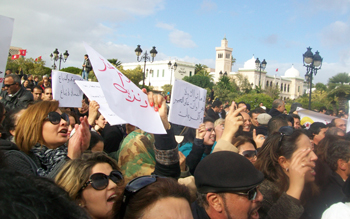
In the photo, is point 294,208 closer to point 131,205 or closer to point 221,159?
point 221,159

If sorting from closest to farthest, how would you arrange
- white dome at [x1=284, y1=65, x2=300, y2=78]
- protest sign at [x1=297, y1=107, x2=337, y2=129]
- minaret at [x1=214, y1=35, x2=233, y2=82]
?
protest sign at [x1=297, y1=107, x2=337, y2=129], minaret at [x1=214, y1=35, x2=233, y2=82], white dome at [x1=284, y1=65, x2=300, y2=78]

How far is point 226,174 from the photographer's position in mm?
1821

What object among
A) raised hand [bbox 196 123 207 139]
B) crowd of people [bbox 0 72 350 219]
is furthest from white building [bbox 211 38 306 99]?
crowd of people [bbox 0 72 350 219]

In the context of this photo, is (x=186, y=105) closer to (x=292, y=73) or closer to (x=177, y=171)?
(x=177, y=171)

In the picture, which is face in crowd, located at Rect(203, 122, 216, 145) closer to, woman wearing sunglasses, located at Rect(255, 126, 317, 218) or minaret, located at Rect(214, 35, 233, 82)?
woman wearing sunglasses, located at Rect(255, 126, 317, 218)

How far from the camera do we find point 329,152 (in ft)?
10.8

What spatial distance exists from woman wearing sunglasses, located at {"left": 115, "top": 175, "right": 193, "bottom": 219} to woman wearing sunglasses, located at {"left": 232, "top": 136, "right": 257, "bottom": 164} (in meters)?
1.89

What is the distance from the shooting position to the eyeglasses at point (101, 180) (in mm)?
1876

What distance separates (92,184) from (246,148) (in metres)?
1.94

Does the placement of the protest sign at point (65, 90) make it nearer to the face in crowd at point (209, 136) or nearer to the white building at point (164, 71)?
the face in crowd at point (209, 136)

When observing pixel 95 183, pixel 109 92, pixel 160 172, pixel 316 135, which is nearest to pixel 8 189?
pixel 95 183

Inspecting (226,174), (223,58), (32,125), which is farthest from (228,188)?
(223,58)

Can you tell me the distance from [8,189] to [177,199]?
3.39 feet

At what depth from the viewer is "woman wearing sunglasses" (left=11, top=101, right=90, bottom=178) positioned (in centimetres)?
241
